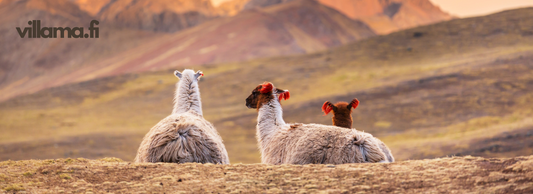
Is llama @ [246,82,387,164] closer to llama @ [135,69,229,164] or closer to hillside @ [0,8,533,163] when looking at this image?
llama @ [135,69,229,164]

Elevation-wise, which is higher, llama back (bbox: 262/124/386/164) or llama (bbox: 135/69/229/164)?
llama (bbox: 135/69/229/164)

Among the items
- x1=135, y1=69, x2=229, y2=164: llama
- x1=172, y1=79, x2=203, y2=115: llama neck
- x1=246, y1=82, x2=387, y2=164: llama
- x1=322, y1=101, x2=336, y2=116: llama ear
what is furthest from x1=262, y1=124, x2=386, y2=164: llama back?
x1=172, y1=79, x2=203, y2=115: llama neck

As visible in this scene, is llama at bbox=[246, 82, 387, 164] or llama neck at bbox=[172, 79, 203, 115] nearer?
llama at bbox=[246, 82, 387, 164]

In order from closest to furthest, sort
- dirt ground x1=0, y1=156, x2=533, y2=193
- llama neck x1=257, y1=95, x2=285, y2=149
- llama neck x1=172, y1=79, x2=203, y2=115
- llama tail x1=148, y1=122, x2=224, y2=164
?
dirt ground x1=0, y1=156, x2=533, y2=193
llama tail x1=148, y1=122, x2=224, y2=164
llama neck x1=257, y1=95, x2=285, y2=149
llama neck x1=172, y1=79, x2=203, y2=115

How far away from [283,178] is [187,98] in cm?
426

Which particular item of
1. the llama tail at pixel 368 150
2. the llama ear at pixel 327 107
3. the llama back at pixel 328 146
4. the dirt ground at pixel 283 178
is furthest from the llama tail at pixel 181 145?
the llama tail at pixel 368 150

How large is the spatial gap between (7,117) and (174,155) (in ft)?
208

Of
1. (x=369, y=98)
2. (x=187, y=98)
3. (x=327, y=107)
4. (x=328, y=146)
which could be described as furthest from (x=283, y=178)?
(x=369, y=98)

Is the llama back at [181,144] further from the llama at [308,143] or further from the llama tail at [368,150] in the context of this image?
the llama tail at [368,150]

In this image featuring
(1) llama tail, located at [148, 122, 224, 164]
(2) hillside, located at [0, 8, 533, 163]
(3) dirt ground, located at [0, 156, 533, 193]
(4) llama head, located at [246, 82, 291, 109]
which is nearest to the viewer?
(3) dirt ground, located at [0, 156, 533, 193]

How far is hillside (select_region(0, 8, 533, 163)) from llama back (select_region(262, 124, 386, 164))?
25.7m

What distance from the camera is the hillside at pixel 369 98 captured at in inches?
1631

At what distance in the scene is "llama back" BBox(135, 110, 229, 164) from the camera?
347 inches

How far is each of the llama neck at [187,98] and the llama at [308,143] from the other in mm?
1515
